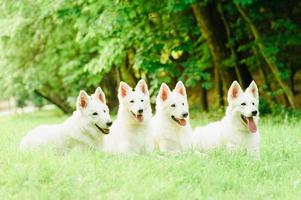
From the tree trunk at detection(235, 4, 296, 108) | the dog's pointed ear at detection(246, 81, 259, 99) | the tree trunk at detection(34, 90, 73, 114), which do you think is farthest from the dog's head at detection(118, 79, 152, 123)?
the tree trunk at detection(34, 90, 73, 114)

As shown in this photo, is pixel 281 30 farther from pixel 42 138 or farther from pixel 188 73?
pixel 42 138

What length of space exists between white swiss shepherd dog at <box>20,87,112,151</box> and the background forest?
24.3 ft

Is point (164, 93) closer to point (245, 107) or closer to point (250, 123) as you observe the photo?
point (245, 107)

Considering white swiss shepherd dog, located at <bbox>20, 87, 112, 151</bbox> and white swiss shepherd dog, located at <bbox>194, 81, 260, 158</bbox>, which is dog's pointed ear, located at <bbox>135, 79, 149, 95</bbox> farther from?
white swiss shepherd dog, located at <bbox>194, 81, 260, 158</bbox>

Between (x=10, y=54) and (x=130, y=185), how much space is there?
19327 mm

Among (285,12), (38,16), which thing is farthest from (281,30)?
(38,16)

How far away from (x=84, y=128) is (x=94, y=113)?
27 cm

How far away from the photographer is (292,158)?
33.6ft

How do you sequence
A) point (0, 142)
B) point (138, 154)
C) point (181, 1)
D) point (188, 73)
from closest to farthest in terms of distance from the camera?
point (138, 154)
point (0, 142)
point (181, 1)
point (188, 73)

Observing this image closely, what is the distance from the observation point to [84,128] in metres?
9.64

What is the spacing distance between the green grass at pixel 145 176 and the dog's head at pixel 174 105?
23.3 inches

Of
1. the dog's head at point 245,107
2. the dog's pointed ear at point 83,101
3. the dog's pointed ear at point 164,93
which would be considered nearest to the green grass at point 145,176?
the dog's head at point 245,107

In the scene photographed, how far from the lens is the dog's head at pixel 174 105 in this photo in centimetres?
1002

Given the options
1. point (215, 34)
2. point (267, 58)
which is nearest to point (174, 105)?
point (267, 58)
